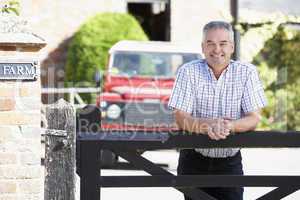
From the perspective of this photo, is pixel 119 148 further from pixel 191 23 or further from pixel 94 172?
pixel 191 23

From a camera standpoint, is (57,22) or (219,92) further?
(57,22)

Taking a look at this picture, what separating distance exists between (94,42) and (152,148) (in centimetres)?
1240

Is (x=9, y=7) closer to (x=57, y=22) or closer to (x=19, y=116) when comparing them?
(x=19, y=116)

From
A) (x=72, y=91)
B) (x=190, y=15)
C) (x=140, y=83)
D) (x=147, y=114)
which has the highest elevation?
(x=190, y=15)

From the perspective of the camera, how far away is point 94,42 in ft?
52.4

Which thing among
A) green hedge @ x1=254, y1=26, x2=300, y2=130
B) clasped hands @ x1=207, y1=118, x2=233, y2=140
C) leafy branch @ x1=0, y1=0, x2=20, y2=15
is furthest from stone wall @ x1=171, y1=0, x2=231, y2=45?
clasped hands @ x1=207, y1=118, x2=233, y2=140

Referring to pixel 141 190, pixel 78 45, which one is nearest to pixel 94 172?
pixel 141 190

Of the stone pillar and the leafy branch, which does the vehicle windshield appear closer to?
the leafy branch

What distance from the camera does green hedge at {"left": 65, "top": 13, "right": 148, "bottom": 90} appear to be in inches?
620

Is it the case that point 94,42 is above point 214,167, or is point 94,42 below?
above

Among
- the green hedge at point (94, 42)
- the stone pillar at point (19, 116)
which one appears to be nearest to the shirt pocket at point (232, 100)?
the stone pillar at point (19, 116)

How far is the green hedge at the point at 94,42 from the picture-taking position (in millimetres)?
15758

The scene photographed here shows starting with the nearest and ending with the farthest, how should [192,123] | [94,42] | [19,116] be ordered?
1. [192,123]
2. [19,116]
3. [94,42]

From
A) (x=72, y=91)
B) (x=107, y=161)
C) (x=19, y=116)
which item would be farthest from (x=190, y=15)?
(x=107, y=161)
